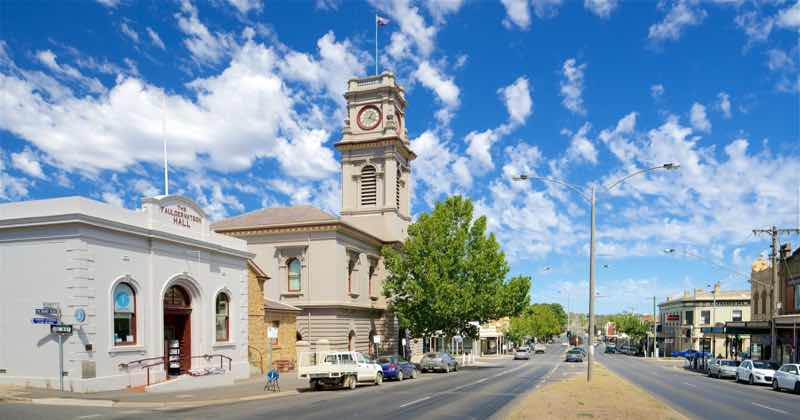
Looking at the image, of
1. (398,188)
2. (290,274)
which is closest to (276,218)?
(290,274)

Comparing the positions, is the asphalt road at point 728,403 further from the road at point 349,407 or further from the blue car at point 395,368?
the blue car at point 395,368

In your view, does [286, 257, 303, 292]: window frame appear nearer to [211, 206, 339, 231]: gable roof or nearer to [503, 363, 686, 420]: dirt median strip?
[211, 206, 339, 231]: gable roof

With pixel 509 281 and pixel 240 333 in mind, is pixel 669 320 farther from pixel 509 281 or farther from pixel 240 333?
pixel 240 333

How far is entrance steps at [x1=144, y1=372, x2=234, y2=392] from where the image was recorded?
2363 cm

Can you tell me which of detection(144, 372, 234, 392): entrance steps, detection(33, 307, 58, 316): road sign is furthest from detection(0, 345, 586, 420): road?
detection(144, 372, 234, 392): entrance steps

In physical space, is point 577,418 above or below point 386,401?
above

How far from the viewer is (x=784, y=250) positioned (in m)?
50.7

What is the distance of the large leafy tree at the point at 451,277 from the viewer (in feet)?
149

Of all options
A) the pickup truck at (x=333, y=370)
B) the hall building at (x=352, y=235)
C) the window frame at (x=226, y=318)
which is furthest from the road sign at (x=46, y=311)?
the hall building at (x=352, y=235)

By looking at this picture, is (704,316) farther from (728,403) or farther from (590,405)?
(590,405)

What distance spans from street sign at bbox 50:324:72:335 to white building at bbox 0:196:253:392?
35 cm

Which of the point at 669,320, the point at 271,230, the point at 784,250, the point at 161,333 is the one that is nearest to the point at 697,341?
the point at 669,320

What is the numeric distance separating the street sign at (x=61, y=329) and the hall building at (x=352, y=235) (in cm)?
1962

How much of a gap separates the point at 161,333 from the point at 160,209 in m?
5.16
